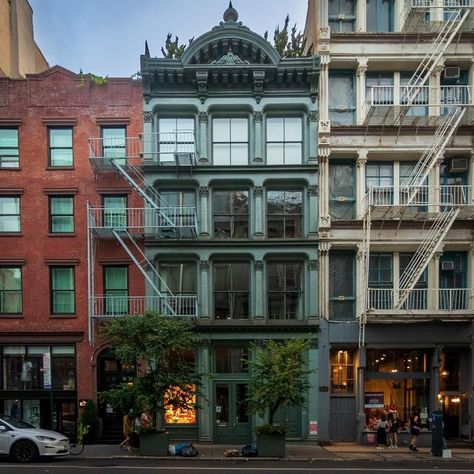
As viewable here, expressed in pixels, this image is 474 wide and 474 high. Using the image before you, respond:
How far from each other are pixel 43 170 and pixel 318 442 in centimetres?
1680

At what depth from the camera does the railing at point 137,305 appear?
2001 centimetres

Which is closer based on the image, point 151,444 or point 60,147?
point 151,444

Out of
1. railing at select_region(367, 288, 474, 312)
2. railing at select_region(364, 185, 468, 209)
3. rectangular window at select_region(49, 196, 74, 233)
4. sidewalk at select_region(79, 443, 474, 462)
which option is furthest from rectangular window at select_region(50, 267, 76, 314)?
railing at select_region(364, 185, 468, 209)

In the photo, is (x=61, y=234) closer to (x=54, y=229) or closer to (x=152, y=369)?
(x=54, y=229)

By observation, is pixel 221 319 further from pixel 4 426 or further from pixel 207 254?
pixel 4 426

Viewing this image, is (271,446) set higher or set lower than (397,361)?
lower

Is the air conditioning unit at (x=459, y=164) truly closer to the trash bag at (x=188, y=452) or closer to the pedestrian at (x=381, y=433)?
the pedestrian at (x=381, y=433)

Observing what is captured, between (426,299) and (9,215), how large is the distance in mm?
18879

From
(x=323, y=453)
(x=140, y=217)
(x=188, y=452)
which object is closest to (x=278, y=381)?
(x=323, y=453)

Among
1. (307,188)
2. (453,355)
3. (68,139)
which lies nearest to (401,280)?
(453,355)

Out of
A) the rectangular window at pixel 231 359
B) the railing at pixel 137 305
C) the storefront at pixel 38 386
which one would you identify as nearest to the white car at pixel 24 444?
the storefront at pixel 38 386

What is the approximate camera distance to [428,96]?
20.5m

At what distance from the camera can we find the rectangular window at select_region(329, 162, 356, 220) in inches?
809

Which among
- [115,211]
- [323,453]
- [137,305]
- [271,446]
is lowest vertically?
[323,453]
